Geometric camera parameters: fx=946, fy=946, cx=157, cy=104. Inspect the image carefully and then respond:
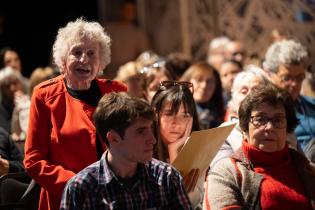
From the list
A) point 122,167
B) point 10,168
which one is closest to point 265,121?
point 122,167

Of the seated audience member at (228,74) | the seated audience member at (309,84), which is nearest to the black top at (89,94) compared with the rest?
the seated audience member at (309,84)

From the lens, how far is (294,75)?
7027 mm

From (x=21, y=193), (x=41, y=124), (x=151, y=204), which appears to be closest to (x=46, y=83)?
(x=41, y=124)

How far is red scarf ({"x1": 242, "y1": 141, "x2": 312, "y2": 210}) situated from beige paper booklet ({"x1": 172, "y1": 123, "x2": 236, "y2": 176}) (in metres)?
0.18

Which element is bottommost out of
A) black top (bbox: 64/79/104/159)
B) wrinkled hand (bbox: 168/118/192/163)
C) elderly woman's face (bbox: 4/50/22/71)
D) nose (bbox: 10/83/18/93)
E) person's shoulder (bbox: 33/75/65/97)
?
wrinkled hand (bbox: 168/118/192/163)

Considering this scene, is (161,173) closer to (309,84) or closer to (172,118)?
(172,118)

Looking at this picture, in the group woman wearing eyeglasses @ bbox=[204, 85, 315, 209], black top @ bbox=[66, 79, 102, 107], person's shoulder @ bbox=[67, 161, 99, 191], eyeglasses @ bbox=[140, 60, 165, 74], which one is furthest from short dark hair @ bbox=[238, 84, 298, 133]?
eyeglasses @ bbox=[140, 60, 165, 74]

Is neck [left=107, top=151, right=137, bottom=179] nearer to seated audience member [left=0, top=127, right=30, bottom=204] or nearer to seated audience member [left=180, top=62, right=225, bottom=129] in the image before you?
seated audience member [left=0, top=127, right=30, bottom=204]

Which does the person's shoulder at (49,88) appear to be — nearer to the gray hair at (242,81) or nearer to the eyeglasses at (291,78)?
the gray hair at (242,81)

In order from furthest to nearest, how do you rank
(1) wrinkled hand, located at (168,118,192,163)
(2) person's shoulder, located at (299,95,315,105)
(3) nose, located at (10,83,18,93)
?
(3) nose, located at (10,83,18,93) → (2) person's shoulder, located at (299,95,315,105) → (1) wrinkled hand, located at (168,118,192,163)

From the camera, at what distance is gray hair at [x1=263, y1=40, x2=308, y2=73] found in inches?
278

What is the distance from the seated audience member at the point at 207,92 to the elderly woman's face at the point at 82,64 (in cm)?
252

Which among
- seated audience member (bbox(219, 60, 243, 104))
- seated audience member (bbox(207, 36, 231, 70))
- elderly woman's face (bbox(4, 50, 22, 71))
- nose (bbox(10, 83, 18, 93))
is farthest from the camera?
elderly woman's face (bbox(4, 50, 22, 71))

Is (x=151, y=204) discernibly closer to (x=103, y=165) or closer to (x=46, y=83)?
(x=103, y=165)
